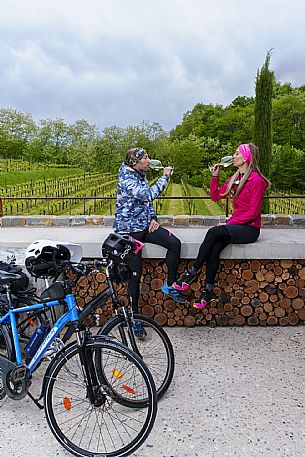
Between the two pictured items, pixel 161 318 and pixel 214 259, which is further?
pixel 161 318

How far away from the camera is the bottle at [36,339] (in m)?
2.24

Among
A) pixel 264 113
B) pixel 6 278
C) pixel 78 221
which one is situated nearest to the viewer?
pixel 6 278

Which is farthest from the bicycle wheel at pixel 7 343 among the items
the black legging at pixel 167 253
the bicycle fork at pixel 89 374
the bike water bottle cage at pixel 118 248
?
the black legging at pixel 167 253

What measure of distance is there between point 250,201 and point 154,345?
4.07ft

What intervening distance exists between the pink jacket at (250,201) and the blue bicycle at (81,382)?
1.47 m

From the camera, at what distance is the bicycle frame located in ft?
6.78

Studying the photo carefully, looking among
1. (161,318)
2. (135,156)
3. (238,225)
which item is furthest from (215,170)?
(161,318)

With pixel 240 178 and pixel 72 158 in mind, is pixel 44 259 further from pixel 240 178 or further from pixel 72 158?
pixel 72 158

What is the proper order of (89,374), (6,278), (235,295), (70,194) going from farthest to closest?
(70,194), (235,295), (6,278), (89,374)

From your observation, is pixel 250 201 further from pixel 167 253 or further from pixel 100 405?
pixel 100 405

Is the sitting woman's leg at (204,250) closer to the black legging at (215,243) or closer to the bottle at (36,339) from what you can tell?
the black legging at (215,243)

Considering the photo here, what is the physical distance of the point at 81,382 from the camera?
6.67ft

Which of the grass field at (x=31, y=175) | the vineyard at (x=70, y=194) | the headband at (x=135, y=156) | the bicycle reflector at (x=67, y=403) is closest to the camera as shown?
the bicycle reflector at (x=67, y=403)

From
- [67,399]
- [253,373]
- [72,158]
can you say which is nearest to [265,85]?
[72,158]
